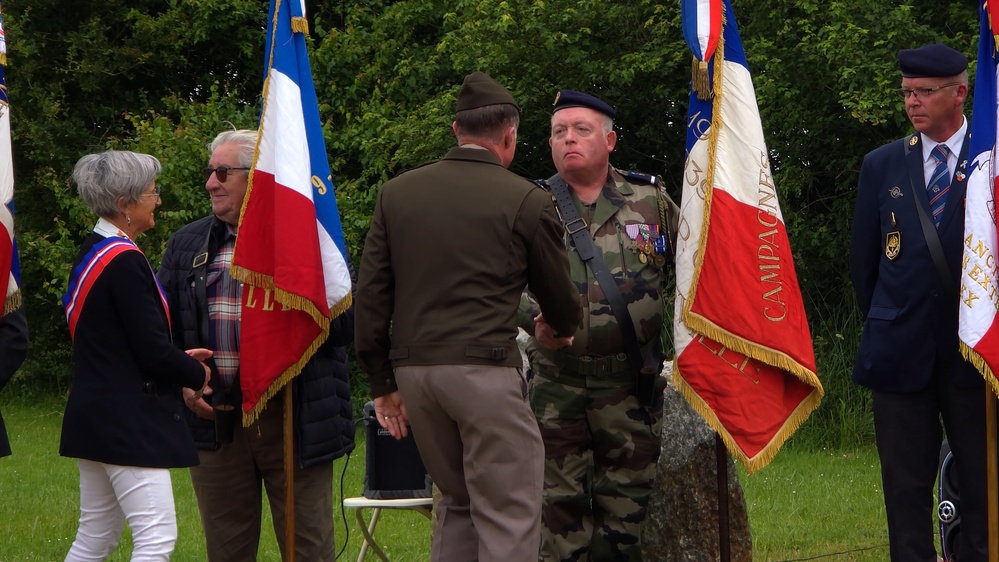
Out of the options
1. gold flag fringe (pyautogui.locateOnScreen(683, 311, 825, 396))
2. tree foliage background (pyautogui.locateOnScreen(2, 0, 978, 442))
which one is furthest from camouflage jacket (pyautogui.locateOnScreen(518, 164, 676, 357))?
tree foliage background (pyautogui.locateOnScreen(2, 0, 978, 442))

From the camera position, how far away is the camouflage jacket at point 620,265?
16.9 ft

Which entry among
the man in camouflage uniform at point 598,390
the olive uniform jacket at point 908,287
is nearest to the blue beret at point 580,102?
the man in camouflage uniform at point 598,390

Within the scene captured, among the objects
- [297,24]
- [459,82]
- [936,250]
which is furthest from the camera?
[459,82]

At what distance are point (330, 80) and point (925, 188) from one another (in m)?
10.4

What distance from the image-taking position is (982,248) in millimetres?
4719

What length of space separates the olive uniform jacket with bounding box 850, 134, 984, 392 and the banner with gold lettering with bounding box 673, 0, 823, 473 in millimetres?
313

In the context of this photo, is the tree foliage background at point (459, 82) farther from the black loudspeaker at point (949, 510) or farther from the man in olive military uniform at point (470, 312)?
the man in olive military uniform at point (470, 312)

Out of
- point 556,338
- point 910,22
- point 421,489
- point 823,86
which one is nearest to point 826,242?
point 823,86

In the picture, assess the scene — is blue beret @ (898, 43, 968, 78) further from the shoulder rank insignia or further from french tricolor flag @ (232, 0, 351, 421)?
french tricolor flag @ (232, 0, 351, 421)

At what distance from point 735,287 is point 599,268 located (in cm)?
58

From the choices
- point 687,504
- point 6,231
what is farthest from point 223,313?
point 687,504

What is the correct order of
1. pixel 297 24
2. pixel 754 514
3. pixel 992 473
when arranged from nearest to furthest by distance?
pixel 992 473, pixel 297 24, pixel 754 514

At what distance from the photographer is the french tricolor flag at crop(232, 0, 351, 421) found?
5043mm

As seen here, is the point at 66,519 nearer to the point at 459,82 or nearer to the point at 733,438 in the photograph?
the point at 733,438
